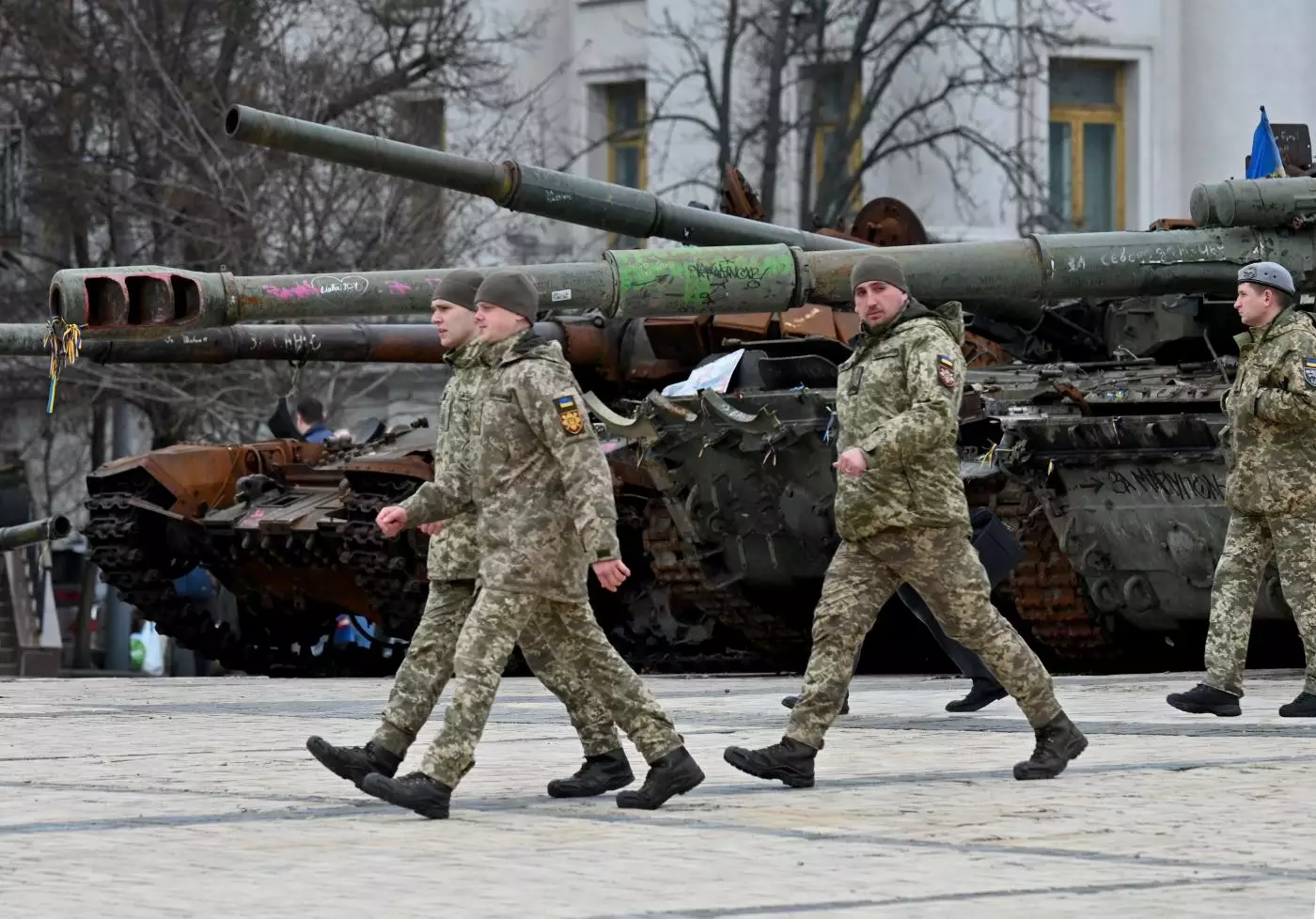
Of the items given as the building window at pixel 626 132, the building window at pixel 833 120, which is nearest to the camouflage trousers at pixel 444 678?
the building window at pixel 833 120

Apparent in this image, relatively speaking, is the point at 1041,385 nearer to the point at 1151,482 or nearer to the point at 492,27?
the point at 1151,482

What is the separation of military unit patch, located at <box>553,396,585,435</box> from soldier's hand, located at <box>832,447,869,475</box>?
855 millimetres

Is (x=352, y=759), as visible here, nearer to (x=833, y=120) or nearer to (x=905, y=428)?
(x=905, y=428)

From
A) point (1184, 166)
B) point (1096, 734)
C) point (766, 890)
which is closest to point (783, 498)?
point (1096, 734)

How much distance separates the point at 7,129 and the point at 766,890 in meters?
24.0

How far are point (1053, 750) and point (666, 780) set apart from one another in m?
1.39

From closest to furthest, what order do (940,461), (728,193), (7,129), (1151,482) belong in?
(940,461)
(1151,482)
(728,193)
(7,129)

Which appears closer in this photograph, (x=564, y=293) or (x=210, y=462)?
(x=564, y=293)

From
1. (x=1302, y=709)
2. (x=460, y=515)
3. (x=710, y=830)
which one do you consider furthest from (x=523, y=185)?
(x=710, y=830)

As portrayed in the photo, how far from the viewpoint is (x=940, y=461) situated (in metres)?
9.26

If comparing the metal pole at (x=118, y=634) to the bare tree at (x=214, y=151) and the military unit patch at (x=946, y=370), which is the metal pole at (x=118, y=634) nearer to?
the bare tree at (x=214, y=151)

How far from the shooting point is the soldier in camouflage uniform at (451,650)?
866cm

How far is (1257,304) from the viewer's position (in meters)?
11.3

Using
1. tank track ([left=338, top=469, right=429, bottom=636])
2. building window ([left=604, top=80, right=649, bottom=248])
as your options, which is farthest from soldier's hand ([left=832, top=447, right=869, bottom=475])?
building window ([left=604, top=80, right=649, bottom=248])
